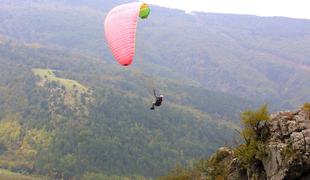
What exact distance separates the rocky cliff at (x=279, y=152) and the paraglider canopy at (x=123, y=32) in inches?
336

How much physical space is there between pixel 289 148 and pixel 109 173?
146m

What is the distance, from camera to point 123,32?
30.3 m

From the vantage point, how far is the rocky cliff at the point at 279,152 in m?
24.1

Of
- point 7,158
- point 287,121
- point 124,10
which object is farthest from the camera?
point 7,158

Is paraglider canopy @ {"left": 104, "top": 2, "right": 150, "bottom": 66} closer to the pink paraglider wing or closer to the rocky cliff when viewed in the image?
the pink paraglider wing

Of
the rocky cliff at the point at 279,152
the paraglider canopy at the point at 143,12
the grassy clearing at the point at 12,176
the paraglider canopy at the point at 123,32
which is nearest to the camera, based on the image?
the rocky cliff at the point at 279,152

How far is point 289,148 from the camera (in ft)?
80.7

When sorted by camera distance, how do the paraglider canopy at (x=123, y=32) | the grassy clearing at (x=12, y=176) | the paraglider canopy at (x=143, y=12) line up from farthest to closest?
the grassy clearing at (x=12, y=176)
the paraglider canopy at (x=143, y=12)
the paraglider canopy at (x=123, y=32)

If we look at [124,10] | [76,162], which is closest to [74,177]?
[76,162]

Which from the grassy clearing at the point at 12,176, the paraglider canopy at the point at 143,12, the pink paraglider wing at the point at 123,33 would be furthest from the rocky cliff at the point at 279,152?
the grassy clearing at the point at 12,176

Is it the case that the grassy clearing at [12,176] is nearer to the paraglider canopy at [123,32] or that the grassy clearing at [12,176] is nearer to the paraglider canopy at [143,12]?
the paraglider canopy at [143,12]

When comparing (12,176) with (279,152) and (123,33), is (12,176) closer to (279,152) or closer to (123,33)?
(123,33)

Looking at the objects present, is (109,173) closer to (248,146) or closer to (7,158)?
(7,158)

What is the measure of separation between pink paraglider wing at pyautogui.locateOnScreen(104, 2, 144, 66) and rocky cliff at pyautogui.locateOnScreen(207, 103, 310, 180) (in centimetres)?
854
